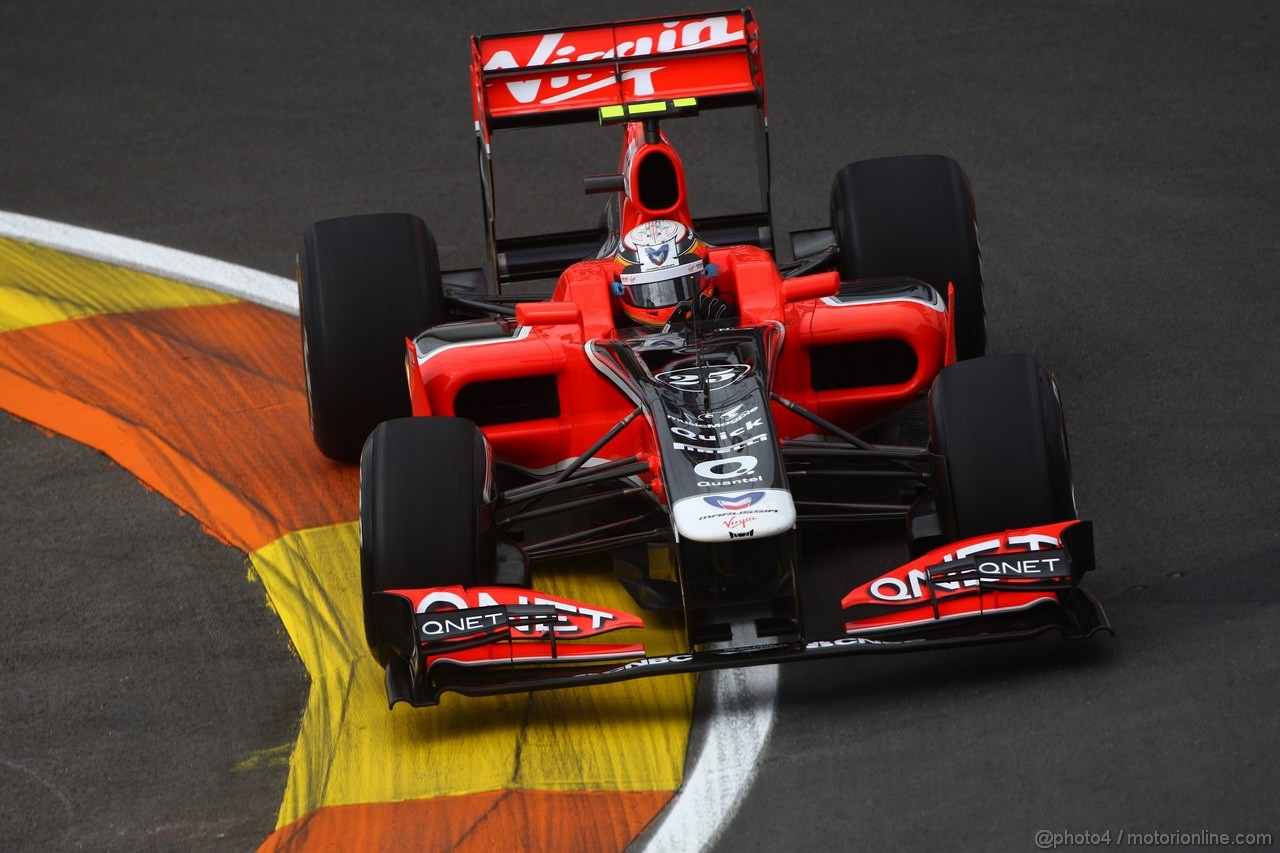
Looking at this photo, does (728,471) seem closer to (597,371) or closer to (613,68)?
(597,371)

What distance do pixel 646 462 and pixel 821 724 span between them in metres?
1.16

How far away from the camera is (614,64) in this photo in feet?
26.9

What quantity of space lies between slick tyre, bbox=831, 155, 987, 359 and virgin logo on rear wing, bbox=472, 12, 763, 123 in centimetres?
73

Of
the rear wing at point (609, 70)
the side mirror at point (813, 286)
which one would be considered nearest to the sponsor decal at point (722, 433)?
the side mirror at point (813, 286)

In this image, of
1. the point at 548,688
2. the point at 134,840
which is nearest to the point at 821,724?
the point at 548,688

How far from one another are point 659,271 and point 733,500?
177cm

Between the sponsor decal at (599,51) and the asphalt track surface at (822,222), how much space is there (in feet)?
6.95

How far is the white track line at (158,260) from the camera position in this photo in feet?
33.4

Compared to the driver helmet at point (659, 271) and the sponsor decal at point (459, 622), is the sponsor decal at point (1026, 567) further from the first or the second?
the driver helmet at point (659, 271)

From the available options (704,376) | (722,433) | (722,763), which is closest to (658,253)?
(704,376)

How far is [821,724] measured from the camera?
19.0 ft

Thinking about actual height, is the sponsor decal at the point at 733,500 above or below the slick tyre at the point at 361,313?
below

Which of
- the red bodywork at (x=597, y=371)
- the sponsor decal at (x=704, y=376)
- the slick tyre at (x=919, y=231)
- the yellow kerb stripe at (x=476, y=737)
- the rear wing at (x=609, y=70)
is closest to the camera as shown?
the yellow kerb stripe at (x=476, y=737)

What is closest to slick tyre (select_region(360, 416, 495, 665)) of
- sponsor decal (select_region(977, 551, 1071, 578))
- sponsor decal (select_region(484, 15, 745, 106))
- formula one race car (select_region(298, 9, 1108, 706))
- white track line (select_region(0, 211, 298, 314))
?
formula one race car (select_region(298, 9, 1108, 706))
